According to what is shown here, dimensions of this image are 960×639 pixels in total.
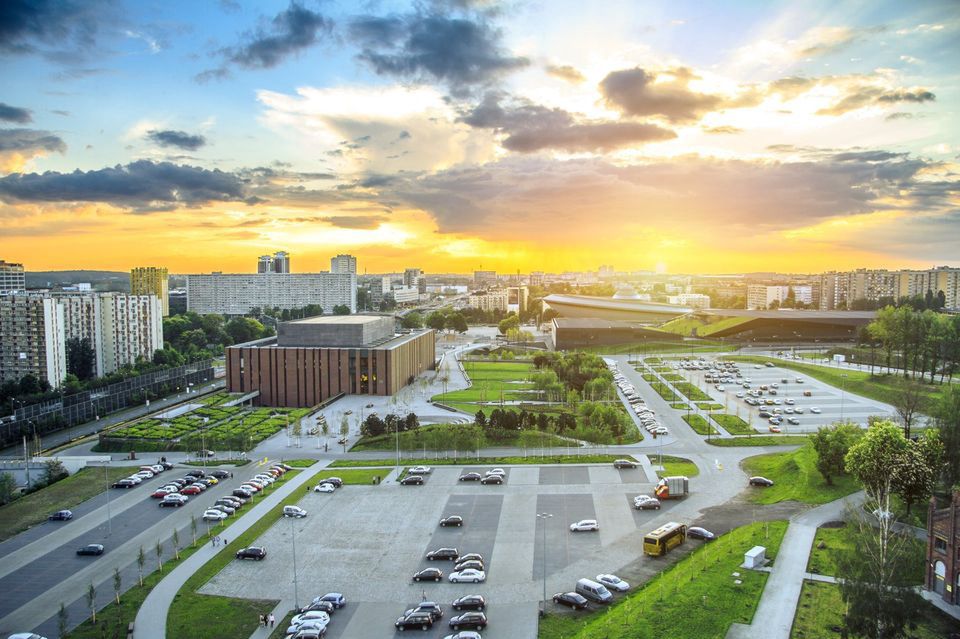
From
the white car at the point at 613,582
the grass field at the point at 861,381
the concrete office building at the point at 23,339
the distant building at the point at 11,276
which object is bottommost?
the white car at the point at 613,582

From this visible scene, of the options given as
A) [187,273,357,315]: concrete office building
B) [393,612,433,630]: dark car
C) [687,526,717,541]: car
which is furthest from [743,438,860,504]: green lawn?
[187,273,357,315]: concrete office building

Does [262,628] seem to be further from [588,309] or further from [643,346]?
[588,309]

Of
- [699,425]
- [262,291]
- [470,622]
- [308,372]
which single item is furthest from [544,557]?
[262,291]

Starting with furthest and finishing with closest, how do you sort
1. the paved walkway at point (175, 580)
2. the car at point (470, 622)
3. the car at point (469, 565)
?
the car at point (469, 565), the paved walkway at point (175, 580), the car at point (470, 622)

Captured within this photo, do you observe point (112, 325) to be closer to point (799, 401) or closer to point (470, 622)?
point (470, 622)

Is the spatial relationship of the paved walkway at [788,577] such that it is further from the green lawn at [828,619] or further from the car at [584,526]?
the car at [584,526]

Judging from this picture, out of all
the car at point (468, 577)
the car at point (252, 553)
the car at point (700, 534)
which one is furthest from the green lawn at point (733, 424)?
the car at point (252, 553)
